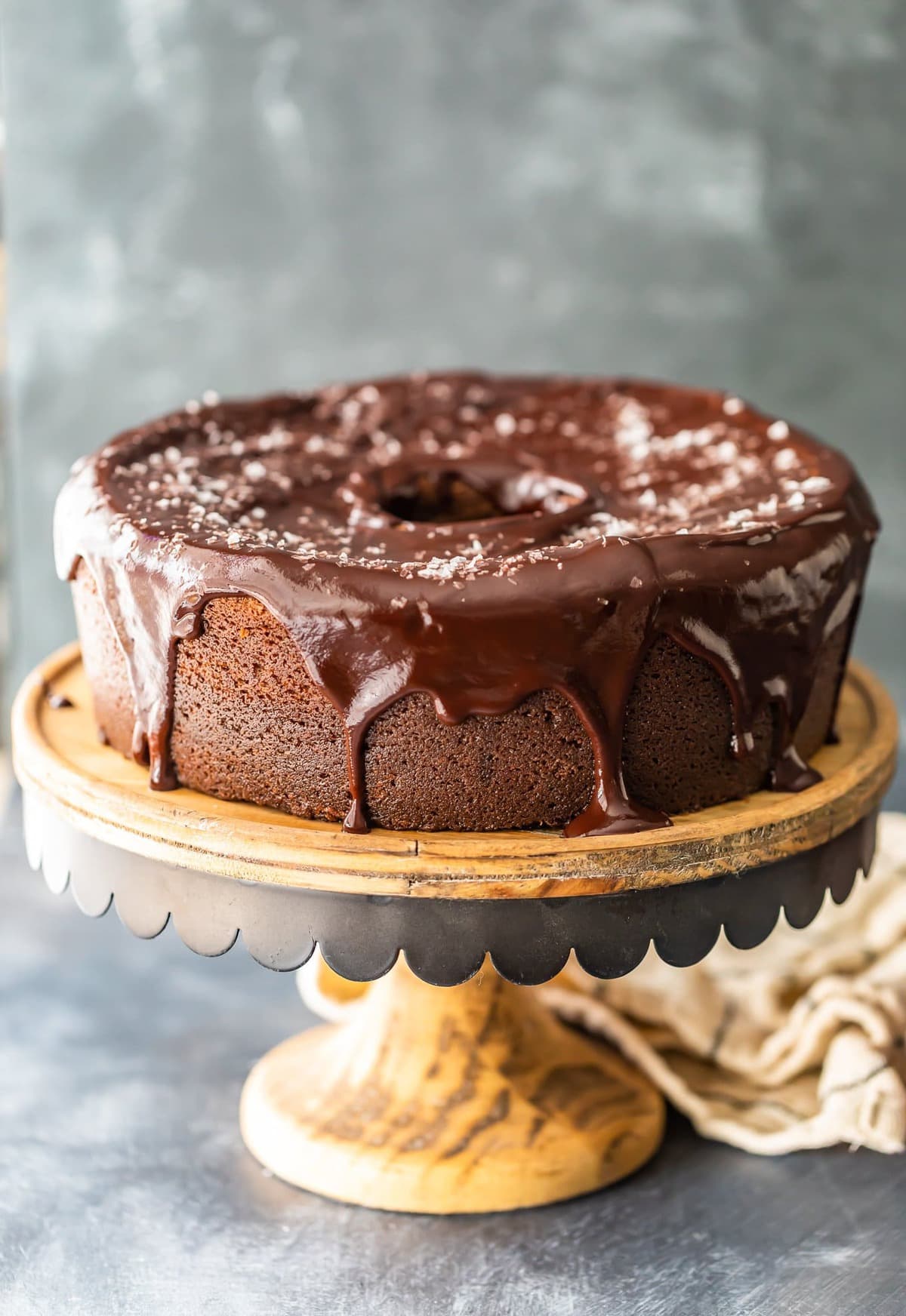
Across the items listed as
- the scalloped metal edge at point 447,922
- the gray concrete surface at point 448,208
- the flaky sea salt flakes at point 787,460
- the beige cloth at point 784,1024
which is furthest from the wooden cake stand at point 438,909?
the gray concrete surface at point 448,208

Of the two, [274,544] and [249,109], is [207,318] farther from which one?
[274,544]

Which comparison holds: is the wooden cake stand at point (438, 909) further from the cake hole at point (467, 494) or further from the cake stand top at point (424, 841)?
the cake hole at point (467, 494)

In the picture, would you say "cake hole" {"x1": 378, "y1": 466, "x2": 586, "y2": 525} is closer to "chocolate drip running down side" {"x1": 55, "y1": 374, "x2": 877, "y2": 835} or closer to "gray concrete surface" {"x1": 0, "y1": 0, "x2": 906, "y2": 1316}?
"chocolate drip running down side" {"x1": 55, "y1": 374, "x2": 877, "y2": 835}

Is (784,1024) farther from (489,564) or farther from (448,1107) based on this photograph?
(489,564)

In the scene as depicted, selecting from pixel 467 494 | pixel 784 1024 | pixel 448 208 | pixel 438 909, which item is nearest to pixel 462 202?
pixel 448 208

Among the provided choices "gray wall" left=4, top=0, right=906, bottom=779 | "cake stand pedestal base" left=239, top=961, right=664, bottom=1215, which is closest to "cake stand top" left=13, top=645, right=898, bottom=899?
"cake stand pedestal base" left=239, top=961, right=664, bottom=1215

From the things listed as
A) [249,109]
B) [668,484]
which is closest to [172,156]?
[249,109]
